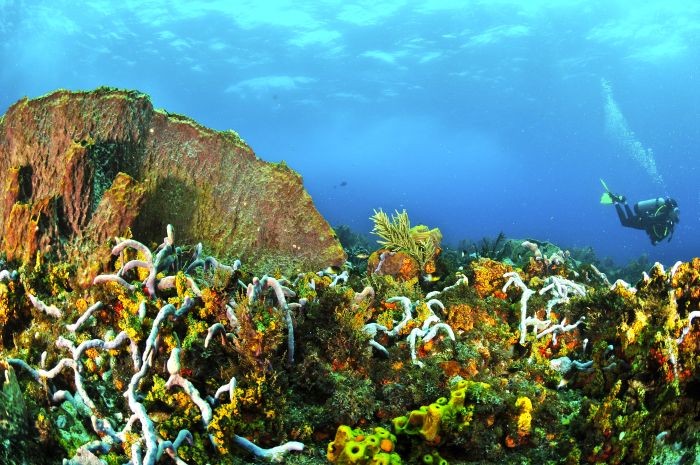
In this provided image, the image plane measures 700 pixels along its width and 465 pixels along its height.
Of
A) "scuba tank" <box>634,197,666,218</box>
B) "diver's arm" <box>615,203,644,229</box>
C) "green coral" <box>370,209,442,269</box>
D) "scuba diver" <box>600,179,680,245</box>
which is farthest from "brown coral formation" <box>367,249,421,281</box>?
"scuba tank" <box>634,197,666,218</box>

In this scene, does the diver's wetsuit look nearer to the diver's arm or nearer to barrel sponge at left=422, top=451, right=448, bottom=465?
the diver's arm

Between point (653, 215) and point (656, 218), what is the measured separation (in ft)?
0.72

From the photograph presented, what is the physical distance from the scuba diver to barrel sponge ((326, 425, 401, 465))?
1629 centimetres

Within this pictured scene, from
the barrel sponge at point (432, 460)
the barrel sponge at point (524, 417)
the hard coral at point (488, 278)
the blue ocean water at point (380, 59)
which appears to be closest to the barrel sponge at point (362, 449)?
the barrel sponge at point (432, 460)

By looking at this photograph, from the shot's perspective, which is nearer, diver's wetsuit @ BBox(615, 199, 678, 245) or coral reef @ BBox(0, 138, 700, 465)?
coral reef @ BBox(0, 138, 700, 465)

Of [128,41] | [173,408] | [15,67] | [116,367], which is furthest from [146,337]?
[15,67]

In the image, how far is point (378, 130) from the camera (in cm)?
Answer: 9369

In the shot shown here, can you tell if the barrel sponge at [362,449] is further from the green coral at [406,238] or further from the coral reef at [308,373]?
the green coral at [406,238]

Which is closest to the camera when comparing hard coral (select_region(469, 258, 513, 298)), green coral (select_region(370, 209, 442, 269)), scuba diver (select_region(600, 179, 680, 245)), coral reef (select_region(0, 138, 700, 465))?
coral reef (select_region(0, 138, 700, 465))

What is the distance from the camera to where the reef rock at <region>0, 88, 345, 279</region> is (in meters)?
4.88

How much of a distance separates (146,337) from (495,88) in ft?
224

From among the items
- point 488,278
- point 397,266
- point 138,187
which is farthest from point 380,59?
point 138,187

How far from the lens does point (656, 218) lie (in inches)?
614

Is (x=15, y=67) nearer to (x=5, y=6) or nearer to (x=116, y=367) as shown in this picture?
(x=5, y=6)
